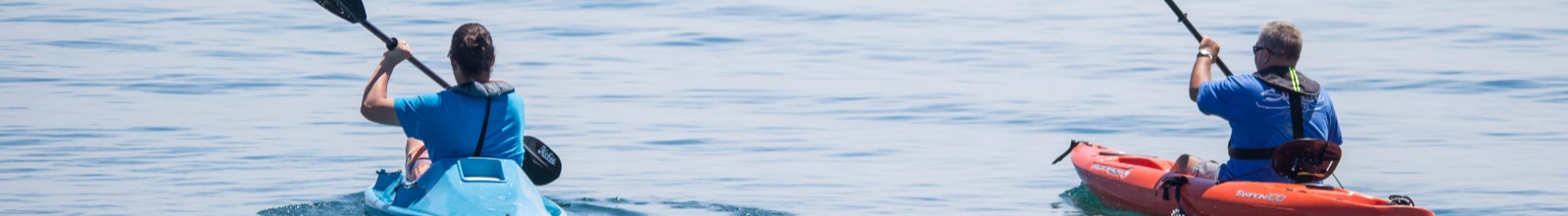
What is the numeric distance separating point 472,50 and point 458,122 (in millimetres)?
279

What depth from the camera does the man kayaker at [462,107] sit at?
8.02 m

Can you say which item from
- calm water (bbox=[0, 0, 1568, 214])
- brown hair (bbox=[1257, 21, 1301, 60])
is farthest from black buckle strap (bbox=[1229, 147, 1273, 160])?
calm water (bbox=[0, 0, 1568, 214])

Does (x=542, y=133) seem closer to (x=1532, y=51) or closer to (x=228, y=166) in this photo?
(x=228, y=166)

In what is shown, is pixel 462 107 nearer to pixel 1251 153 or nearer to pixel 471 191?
pixel 471 191

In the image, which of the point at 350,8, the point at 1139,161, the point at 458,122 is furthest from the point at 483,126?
the point at 1139,161

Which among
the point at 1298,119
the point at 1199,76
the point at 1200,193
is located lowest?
the point at 1200,193

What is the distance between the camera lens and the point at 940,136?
14.3 m

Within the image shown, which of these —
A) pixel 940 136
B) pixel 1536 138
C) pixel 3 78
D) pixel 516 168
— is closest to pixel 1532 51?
pixel 1536 138

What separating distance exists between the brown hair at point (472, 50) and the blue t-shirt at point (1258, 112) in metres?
2.80

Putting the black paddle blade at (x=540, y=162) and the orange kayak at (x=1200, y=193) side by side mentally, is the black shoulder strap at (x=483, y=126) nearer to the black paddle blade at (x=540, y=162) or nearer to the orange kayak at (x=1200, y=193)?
the black paddle blade at (x=540, y=162)

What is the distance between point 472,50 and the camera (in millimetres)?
8016

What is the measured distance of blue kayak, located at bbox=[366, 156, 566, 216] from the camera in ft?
25.8

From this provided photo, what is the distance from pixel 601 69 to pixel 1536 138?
756 centimetres

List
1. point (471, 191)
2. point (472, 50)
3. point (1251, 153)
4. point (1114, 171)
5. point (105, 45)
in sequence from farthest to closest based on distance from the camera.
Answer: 1. point (105, 45)
2. point (1114, 171)
3. point (1251, 153)
4. point (472, 50)
5. point (471, 191)
